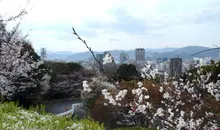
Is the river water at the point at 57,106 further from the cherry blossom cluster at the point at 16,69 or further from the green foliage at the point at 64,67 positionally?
the green foliage at the point at 64,67

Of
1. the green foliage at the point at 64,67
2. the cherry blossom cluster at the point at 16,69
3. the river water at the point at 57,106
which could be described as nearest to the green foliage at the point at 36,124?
the cherry blossom cluster at the point at 16,69

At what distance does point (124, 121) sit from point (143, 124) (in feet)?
8.07

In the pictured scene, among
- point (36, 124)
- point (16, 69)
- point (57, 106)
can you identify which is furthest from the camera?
point (57, 106)

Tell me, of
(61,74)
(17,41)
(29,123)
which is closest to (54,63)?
(61,74)

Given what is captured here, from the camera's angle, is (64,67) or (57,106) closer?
(57,106)

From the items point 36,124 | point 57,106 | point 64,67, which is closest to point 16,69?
point 57,106

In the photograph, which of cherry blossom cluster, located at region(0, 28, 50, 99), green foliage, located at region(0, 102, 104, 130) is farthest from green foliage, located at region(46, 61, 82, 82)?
green foliage, located at region(0, 102, 104, 130)

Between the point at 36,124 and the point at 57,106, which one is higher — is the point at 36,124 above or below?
above

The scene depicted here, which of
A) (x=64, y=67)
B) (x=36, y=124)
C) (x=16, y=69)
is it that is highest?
(x=16, y=69)

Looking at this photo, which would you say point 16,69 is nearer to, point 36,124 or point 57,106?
point 57,106

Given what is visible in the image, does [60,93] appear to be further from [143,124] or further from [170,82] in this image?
[170,82]

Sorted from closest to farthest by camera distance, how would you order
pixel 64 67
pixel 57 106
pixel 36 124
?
pixel 36 124 → pixel 57 106 → pixel 64 67

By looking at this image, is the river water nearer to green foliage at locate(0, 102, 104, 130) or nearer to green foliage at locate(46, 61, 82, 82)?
green foliage at locate(46, 61, 82, 82)

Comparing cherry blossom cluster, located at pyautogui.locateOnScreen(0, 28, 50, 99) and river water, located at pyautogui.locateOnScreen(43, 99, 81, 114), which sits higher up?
cherry blossom cluster, located at pyautogui.locateOnScreen(0, 28, 50, 99)
